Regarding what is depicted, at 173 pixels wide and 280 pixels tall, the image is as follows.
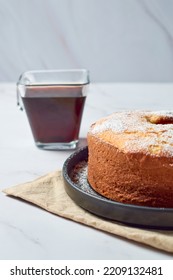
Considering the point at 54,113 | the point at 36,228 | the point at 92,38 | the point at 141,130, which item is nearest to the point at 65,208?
the point at 36,228

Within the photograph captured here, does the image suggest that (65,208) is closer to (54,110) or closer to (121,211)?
(121,211)

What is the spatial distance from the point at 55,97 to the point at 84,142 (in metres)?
0.16

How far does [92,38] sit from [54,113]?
2.64 feet

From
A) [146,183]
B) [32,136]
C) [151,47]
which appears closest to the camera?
[146,183]

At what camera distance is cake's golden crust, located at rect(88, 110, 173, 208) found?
97cm

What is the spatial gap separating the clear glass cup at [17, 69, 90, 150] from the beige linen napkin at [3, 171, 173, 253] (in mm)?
261

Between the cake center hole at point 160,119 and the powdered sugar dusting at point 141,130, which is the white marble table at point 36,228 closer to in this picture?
the powdered sugar dusting at point 141,130

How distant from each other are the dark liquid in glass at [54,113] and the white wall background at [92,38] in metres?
0.77

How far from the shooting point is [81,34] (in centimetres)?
215

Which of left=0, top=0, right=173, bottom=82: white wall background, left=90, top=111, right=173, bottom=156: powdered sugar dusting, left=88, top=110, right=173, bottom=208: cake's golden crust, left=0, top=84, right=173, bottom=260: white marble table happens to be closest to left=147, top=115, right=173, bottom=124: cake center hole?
left=90, top=111, right=173, bottom=156: powdered sugar dusting

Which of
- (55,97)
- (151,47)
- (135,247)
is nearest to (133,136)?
(135,247)

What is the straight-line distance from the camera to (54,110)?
1.42 m

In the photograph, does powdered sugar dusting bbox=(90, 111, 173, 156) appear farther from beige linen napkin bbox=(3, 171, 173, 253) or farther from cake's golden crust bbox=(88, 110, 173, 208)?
beige linen napkin bbox=(3, 171, 173, 253)
